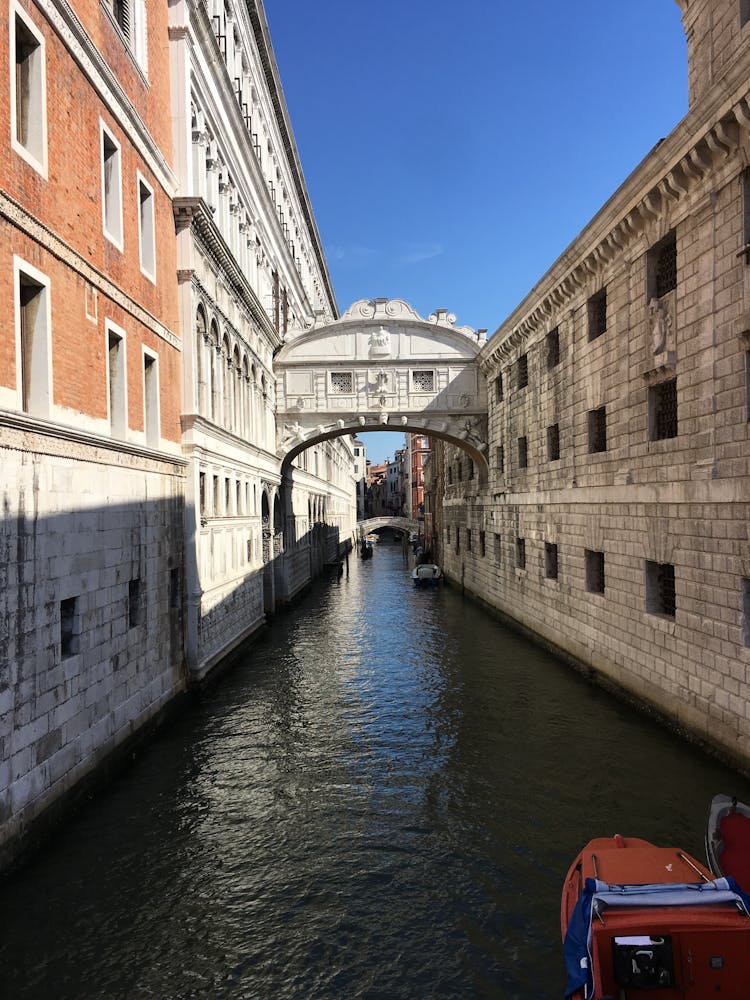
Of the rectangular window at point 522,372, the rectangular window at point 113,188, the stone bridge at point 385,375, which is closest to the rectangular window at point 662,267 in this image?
the rectangular window at point 522,372

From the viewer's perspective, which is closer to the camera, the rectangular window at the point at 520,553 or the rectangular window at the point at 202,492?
the rectangular window at the point at 202,492

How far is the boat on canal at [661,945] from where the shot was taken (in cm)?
457

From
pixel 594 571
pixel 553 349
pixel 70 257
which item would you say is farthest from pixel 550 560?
pixel 70 257

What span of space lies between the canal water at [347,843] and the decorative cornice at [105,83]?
9.57m

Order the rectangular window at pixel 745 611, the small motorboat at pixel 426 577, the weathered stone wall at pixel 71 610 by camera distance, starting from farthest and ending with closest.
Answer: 1. the small motorboat at pixel 426 577
2. the rectangular window at pixel 745 611
3. the weathered stone wall at pixel 71 610

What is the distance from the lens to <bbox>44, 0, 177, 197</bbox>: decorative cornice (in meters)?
8.62

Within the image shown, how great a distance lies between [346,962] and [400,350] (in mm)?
21685

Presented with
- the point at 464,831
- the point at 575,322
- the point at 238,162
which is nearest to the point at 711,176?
the point at 575,322

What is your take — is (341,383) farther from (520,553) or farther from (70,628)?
(70,628)

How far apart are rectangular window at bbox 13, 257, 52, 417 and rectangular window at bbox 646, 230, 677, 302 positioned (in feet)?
31.5

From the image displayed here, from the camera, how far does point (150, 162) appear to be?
12.5 meters

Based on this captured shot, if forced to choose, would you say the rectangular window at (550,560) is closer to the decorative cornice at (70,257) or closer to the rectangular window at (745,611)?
the rectangular window at (745,611)

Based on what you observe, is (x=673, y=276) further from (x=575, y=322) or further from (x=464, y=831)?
(x=464, y=831)

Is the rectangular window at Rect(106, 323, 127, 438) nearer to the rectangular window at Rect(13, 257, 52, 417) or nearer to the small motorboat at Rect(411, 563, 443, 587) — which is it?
the rectangular window at Rect(13, 257, 52, 417)
